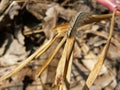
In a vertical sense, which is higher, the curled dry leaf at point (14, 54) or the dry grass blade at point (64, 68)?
the dry grass blade at point (64, 68)

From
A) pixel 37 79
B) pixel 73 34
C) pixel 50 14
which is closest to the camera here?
pixel 73 34

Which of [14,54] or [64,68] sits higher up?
[64,68]

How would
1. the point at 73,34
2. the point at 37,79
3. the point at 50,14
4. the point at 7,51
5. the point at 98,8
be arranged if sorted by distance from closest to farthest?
the point at 73,34 < the point at 37,79 < the point at 7,51 < the point at 50,14 < the point at 98,8

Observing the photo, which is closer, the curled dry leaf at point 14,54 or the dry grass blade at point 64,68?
the dry grass blade at point 64,68

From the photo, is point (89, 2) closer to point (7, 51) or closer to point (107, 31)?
point (107, 31)

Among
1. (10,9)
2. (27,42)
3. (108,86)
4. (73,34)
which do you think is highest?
(73,34)

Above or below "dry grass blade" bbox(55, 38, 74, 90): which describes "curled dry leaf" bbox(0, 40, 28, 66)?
below

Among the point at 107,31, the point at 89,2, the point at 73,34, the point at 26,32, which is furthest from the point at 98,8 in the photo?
the point at 73,34

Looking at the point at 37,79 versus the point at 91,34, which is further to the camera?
the point at 91,34

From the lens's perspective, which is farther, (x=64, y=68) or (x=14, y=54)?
(x=14, y=54)

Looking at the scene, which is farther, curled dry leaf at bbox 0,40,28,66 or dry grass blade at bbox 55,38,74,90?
curled dry leaf at bbox 0,40,28,66

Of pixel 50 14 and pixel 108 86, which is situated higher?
pixel 50 14
